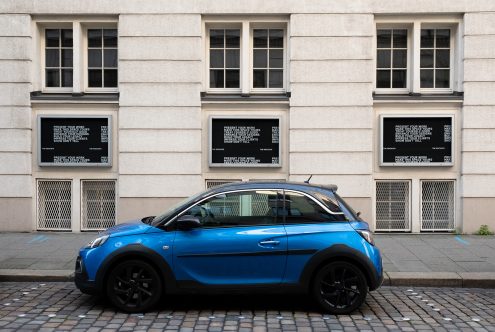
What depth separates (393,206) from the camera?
41.2 feet

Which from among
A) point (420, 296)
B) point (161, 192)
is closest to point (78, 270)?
point (420, 296)

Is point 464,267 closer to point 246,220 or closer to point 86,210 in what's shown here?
point 246,220

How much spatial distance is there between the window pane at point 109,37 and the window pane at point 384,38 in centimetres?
601

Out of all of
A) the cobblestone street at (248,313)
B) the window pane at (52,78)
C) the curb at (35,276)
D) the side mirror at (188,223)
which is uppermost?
the window pane at (52,78)

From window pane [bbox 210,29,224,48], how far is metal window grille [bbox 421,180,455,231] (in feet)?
18.3

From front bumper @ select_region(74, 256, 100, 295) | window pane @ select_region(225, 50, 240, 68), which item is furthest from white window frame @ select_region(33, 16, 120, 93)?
front bumper @ select_region(74, 256, 100, 295)

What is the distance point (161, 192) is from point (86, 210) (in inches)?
72.4

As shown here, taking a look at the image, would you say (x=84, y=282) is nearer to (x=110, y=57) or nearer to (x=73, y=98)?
(x=73, y=98)

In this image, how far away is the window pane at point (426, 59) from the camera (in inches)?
499

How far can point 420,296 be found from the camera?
761cm

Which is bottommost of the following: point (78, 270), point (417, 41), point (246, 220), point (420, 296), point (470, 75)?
point (420, 296)

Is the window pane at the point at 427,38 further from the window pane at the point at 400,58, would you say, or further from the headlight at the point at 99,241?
the headlight at the point at 99,241

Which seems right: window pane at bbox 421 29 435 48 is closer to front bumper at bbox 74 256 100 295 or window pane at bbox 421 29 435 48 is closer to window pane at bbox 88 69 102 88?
window pane at bbox 88 69 102 88

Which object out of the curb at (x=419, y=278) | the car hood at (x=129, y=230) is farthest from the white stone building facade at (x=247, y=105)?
the car hood at (x=129, y=230)
